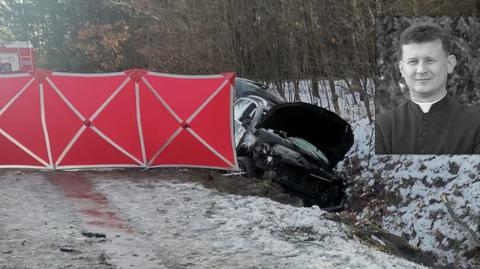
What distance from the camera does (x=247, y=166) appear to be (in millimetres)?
8656

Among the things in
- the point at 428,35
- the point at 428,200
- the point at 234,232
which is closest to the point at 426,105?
the point at 428,35

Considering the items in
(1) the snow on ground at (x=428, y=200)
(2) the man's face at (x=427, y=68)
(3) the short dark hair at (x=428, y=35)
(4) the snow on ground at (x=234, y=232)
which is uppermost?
(3) the short dark hair at (x=428, y=35)

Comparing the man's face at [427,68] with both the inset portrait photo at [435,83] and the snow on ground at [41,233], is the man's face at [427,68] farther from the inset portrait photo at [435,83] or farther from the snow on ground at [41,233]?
the snow on ground at [41,233]

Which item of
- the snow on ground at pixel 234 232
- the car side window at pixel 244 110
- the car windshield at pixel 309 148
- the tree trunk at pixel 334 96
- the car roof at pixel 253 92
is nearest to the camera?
the snow on ground at pixel 234 232

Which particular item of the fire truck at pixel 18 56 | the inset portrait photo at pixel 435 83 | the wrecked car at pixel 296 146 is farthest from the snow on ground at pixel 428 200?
the fire truck at pixel 18 56

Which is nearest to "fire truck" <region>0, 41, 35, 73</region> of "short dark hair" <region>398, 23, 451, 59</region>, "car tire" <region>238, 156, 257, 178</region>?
"car tire" <region>238, 156, 257, 178</region>

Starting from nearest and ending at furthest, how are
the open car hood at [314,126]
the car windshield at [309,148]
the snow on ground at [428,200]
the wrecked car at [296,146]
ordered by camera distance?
the snow on ground at [428,200] → the wrecked car at [296,146] → the car windshield at [309,148] → the open car hood at [314,126]

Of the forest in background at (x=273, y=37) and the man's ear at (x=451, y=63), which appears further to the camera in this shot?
the forest in background at (x=273, y=37)

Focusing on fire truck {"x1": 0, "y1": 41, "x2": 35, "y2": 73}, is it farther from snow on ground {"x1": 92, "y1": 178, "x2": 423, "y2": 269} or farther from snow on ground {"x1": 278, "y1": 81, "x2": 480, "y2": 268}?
Answer: snow on ground {"x1": 92, "y1": 178, "x2": 423, "y2": 269}

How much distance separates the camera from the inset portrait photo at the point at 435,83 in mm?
5664

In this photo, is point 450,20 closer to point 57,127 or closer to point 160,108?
point 160,108

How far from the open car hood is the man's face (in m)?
3.00

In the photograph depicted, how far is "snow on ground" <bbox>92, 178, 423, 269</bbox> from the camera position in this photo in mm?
4754

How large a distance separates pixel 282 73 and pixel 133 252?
10.9 meters
